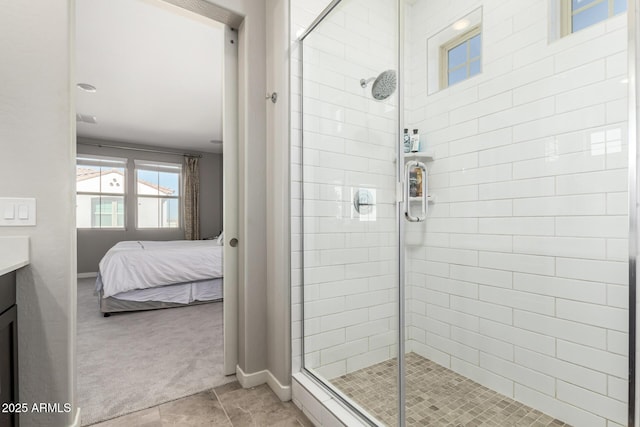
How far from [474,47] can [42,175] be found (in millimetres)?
2561

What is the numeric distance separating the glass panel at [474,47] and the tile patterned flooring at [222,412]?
2473 millimetres

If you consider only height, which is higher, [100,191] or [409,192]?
[100,191]

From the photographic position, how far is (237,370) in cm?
206

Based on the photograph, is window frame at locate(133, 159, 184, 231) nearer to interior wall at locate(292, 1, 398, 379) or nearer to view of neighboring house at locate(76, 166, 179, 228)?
view of neighboring house at locate(76, 166, 179, 228)

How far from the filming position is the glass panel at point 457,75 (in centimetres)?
219

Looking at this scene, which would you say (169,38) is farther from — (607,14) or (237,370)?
(607,14)

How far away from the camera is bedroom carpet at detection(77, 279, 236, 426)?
185cm

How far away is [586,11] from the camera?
1.62 metres

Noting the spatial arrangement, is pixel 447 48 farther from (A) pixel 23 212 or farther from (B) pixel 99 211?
(B) pixel 99 211

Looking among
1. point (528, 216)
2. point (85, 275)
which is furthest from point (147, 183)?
point (528, 216)

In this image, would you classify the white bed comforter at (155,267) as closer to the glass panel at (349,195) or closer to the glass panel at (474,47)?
the glass panel at (349,195)

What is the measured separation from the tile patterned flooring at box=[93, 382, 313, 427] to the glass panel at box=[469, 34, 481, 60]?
2.47 m

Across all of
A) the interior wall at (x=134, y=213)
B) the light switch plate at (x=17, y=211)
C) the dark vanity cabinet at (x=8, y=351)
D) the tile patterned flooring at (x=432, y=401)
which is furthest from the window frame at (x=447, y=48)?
the interior wall at (x=134, y=213)

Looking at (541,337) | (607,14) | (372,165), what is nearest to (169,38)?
(372,165)
